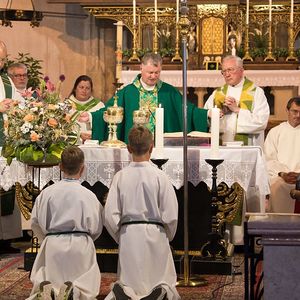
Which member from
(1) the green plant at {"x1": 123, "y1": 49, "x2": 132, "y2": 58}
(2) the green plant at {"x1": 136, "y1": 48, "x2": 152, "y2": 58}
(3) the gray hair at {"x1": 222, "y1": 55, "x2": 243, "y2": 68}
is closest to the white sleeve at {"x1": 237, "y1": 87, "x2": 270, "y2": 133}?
(3) the gray hair at {"x1": 222, "y1": 55, "x2": 243, "y2": 68}

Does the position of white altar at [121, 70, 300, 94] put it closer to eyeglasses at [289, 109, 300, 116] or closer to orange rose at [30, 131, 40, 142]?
eyeglasses at [289, 109, 300, 116]

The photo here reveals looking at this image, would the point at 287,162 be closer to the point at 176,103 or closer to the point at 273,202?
the point at 273,202

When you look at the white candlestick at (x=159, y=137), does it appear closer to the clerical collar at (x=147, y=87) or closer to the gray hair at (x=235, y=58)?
the clerical collar at (x=147, y=87)

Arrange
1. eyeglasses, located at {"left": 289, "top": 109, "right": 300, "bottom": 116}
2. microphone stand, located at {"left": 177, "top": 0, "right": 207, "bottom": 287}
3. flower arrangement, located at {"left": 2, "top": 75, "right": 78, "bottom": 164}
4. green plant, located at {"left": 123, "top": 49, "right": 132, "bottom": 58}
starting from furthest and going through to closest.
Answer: green plant, located at {"left": 123, "top": 49, "right": 132, "bottom": 58} < eyeglasses, located at {"left": 289, "top": 109, "right": 300, "bottom": 116} < flower arrangement, located at {"left": 2, "top": 75, "right": 78, "bottom": 164} < microphone stand, located at {"left": 177, "top": 0, "right": 207, "bottom": 287}

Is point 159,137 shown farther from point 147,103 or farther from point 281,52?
point 281,52

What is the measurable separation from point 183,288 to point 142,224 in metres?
1.11

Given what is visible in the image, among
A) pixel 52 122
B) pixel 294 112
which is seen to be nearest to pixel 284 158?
pixel 294 112

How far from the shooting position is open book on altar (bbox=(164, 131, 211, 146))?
8.77 m

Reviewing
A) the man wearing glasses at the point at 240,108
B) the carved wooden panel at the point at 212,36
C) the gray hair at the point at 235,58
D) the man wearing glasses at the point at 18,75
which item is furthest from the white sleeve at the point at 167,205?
the carved wooden panel at the point at 212,36

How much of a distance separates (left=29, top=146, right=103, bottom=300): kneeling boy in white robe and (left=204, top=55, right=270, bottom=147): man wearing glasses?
9.93ft

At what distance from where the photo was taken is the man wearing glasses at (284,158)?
10469mm

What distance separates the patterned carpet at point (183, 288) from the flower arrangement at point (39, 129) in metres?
0.96

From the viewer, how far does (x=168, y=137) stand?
29.0 feet

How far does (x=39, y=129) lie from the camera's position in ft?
26.9
